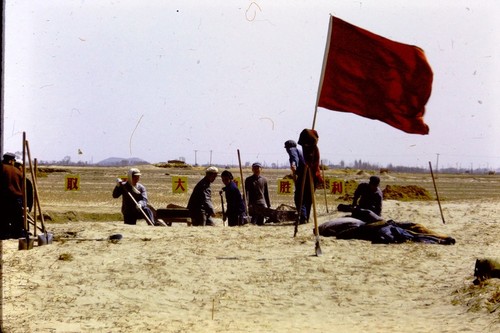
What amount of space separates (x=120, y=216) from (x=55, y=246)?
982 centimetres

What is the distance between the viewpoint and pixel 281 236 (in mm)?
12203

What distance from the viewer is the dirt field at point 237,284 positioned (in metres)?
7.91

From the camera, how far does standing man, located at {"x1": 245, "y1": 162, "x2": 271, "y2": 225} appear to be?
1482cm

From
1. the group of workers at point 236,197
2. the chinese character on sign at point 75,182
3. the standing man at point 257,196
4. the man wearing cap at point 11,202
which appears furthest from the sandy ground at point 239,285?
the chinese character on sign at point 75,182

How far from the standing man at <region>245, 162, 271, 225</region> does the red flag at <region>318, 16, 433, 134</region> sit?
4187 mm

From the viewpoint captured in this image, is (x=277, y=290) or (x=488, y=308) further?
(x=277, y=290)

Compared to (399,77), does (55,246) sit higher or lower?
lower

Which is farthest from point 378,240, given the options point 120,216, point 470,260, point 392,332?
point 120,216

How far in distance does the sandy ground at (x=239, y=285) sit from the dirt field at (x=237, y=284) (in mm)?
14

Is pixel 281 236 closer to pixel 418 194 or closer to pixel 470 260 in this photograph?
pixel 470 260

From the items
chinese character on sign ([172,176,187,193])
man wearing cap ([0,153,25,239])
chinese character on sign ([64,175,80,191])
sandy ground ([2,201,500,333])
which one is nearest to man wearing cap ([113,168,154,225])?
sandy ground ([2,201,500,333])

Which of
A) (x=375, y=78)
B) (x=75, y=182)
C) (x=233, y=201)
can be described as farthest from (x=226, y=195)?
(x=75, y=182)

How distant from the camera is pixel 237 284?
9336 mm

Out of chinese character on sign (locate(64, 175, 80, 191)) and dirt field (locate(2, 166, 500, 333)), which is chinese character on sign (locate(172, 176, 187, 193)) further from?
dirt field (locate(2, 166, 500, 333))
